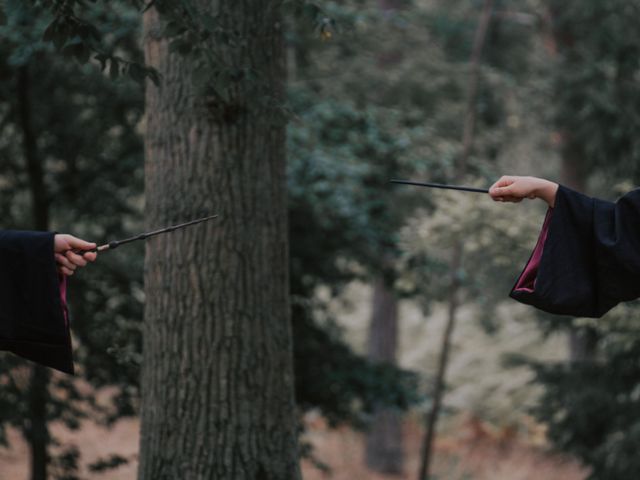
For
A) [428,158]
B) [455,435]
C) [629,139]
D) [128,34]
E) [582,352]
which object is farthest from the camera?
[455,435]

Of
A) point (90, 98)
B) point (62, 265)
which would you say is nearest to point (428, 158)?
point (90, 98)

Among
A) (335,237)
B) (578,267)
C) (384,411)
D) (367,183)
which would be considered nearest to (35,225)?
(335,237)

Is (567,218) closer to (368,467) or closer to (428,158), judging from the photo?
(428,158)

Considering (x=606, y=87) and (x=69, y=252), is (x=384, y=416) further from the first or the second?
(x=69, y=252)

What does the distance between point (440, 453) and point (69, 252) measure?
1193 cm

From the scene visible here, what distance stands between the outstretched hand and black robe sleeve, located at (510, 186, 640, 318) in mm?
1546

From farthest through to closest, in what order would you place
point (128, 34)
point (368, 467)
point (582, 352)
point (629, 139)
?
point (368, 467) → point (582, 352) → point (629, 139) → point (128, 34)

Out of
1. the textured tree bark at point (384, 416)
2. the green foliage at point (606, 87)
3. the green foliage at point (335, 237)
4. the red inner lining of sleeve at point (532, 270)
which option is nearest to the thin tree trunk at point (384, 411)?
the textured tree bark at point (384, 416)

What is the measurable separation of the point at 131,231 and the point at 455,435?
849 cm

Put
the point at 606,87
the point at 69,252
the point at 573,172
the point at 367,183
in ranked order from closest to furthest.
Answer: the point at 69,252 < the point at 367,183 < the point at 606,87 < the point at 573,172

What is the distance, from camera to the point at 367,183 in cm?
767

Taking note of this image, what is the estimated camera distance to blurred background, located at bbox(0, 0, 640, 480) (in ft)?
20.9

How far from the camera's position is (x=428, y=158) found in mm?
7320

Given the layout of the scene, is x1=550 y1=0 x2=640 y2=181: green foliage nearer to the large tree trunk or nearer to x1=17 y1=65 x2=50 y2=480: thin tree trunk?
x1=17 y1=65 x2=50 y2=480: thin tree trunk
